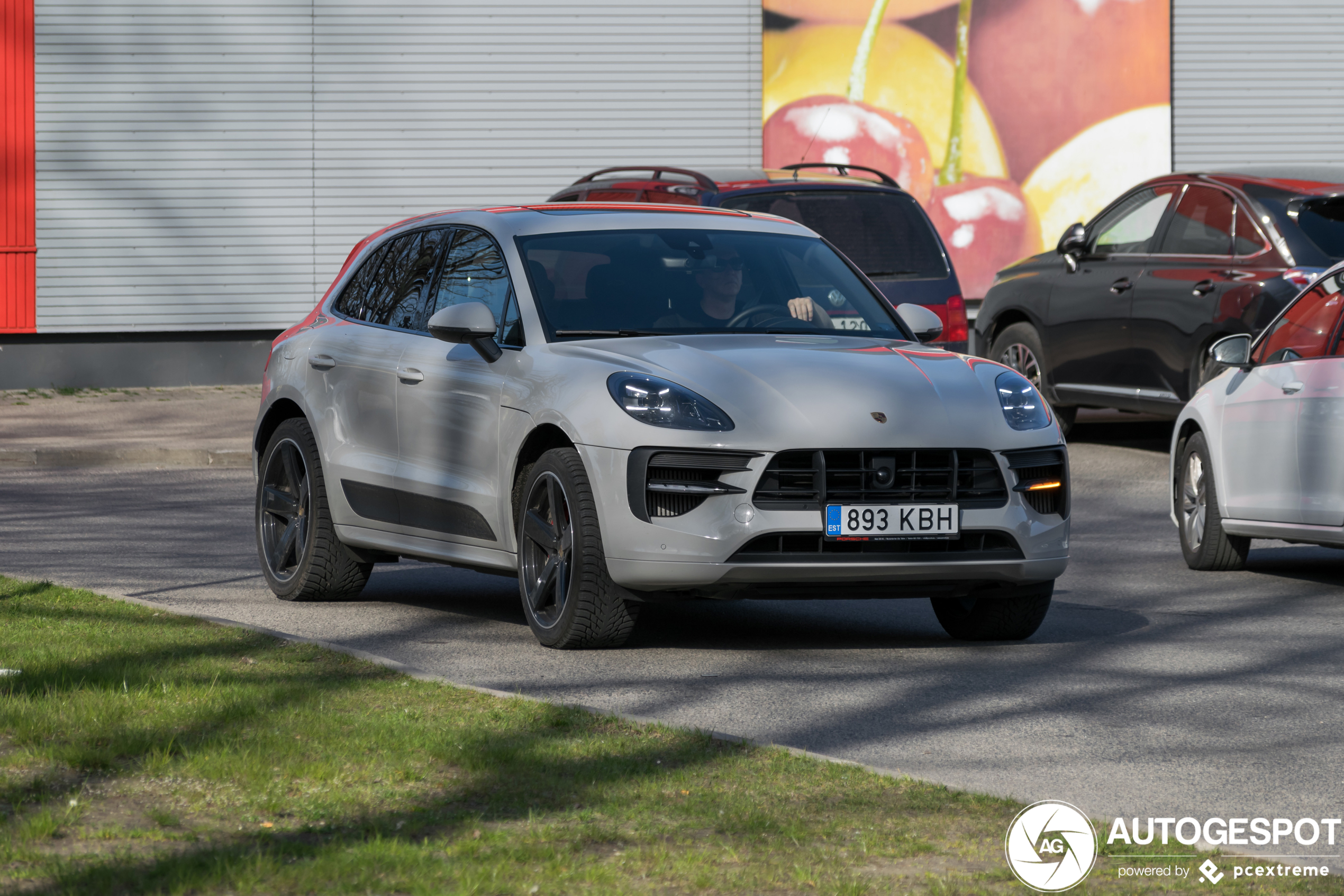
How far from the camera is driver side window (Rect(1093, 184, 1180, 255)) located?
14953mm

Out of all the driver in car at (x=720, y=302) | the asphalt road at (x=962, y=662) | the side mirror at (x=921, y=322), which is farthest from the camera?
the side mirror at (x=921, y=322)

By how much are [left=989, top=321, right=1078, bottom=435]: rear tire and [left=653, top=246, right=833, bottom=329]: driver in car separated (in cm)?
764

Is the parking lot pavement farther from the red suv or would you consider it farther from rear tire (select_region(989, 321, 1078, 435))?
rear tire (select_region(989, 321, 1078, 435))

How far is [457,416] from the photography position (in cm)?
839

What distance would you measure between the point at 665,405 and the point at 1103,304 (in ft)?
28.0

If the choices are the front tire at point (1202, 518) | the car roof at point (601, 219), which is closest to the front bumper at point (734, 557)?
the car roof at point (601, 219)

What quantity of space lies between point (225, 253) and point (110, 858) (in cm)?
2013

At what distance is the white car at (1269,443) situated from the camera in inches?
370

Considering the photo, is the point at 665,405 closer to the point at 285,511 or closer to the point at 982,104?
the point at 285,511

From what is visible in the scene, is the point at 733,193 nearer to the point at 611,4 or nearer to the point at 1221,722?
the point at 1221,722

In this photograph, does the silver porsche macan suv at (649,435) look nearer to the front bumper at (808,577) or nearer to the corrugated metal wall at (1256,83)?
the front bumper at (808,577)

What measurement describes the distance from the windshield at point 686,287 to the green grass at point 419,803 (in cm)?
216

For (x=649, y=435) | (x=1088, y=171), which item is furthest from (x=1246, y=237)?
(x=1088, y=171)

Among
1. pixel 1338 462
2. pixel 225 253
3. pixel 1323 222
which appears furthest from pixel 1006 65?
pixel 1338 462
